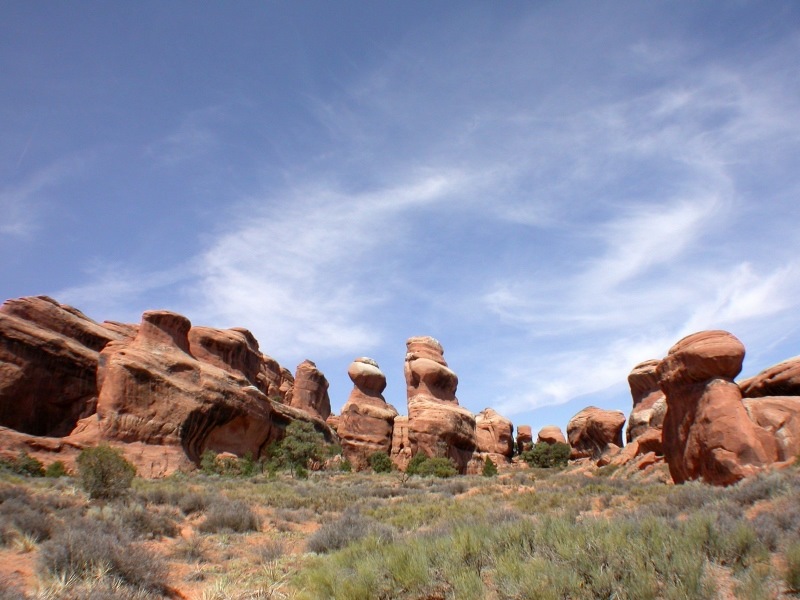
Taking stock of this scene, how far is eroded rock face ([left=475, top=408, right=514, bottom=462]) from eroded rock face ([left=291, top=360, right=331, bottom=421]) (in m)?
17.4

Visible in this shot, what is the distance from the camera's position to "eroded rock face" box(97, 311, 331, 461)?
32531 millimetres

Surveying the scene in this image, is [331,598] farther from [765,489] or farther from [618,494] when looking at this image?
[618,494]

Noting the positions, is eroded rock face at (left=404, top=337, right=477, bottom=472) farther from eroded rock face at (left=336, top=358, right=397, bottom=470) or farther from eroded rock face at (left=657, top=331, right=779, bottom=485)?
eroded rock face at (left=657, top=331, right=779, bottom=485)

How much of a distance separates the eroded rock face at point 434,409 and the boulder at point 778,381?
100.0ft

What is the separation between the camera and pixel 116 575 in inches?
315

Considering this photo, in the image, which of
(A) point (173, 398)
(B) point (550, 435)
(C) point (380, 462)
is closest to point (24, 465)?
(A) point (173, 398)

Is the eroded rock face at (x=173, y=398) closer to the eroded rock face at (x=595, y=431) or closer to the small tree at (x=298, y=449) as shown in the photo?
the small tree at (x=298, y=449)

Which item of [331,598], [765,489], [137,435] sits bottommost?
[331,598]

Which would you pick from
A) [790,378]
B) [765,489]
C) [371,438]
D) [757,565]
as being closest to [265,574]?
[757,565]

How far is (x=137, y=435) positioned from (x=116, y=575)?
2697 cm

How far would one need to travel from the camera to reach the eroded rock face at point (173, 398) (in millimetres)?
32531

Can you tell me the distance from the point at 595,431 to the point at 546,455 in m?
5.46

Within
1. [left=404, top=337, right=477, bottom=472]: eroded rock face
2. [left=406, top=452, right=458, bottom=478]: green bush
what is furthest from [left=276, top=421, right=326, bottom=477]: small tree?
[left=404, top=337, right=477, bottom=472]: eroded rock face

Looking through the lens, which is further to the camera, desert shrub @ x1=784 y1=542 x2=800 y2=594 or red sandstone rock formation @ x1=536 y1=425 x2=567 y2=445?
red sandstone rock formation @ x1=536 y1=425 x2=567 y2=445
